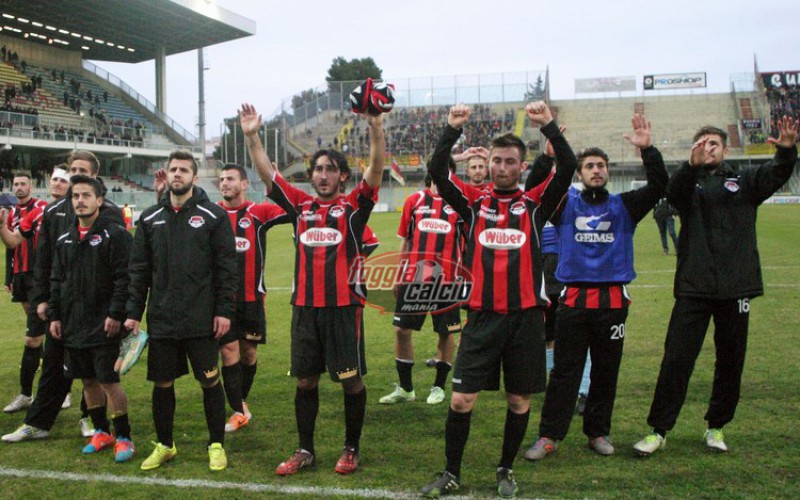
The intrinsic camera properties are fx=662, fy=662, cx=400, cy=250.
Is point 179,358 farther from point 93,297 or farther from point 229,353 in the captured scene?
point 93,297

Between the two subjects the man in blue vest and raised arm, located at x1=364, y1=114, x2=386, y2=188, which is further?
the man in blue vest

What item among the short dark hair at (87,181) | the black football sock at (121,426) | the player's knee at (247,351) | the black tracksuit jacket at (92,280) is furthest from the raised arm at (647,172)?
the black football sock at (121,426)

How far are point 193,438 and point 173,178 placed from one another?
216 cm

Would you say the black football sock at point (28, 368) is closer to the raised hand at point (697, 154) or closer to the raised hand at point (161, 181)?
the raised hand at point (161, 181)

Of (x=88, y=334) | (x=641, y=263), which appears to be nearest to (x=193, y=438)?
(x=88, y=334)

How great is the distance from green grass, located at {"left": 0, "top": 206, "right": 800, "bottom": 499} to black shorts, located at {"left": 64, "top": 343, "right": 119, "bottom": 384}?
0.61 meters

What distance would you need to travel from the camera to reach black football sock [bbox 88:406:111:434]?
5.29 m

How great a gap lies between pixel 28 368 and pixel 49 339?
44.3 inches

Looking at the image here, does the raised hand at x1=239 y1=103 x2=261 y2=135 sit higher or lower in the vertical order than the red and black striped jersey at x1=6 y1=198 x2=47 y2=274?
higher

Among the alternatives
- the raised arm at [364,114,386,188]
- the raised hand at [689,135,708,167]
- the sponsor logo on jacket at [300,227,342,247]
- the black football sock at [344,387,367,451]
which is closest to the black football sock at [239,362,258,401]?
the black football sock at [344,387,367,451]

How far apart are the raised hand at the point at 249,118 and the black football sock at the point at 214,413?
6.26ft

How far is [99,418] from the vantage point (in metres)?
5.30

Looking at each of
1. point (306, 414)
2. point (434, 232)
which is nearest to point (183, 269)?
point (306, 414)

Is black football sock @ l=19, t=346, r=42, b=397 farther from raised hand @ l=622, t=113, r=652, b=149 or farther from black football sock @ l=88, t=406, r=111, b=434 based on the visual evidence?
raised hand @ l=622, t=113, r=652, b=149
